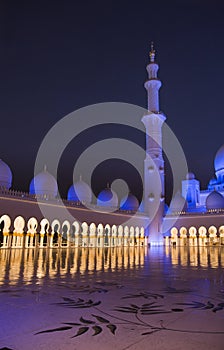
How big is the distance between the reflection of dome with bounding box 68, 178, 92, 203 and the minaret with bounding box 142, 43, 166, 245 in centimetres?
416

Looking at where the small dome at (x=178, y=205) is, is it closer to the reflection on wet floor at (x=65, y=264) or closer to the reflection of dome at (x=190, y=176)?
the reflection of dome at (x=190, y=176)

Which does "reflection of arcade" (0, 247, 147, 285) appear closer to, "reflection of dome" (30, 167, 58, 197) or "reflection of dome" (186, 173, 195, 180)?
"reflection of dome" (30, 167, 58, 197)

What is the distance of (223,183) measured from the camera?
24828 millimetres

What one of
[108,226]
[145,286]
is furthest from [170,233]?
[145,286]

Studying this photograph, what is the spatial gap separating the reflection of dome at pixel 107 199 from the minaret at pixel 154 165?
2224 millimetres

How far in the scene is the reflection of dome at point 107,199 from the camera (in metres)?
21.8

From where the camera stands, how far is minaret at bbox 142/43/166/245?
21.4 meters

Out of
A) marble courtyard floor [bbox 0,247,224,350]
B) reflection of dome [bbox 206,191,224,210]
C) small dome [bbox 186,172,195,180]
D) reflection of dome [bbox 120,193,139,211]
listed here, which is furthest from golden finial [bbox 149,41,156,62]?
marble courtyard floor [bbox 0,247,224,350]

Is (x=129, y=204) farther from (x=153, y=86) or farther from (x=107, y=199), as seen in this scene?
(x=153, y=86)

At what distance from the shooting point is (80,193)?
20.4 meters

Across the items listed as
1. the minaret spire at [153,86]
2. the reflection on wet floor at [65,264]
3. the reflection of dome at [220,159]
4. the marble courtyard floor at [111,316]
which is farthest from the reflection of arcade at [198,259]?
the reflection of dome at [220,159]

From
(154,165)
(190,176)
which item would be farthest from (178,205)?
(190,176)

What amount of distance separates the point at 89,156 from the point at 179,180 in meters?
10.9

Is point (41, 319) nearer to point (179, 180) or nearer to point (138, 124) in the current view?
point (138, 124)
